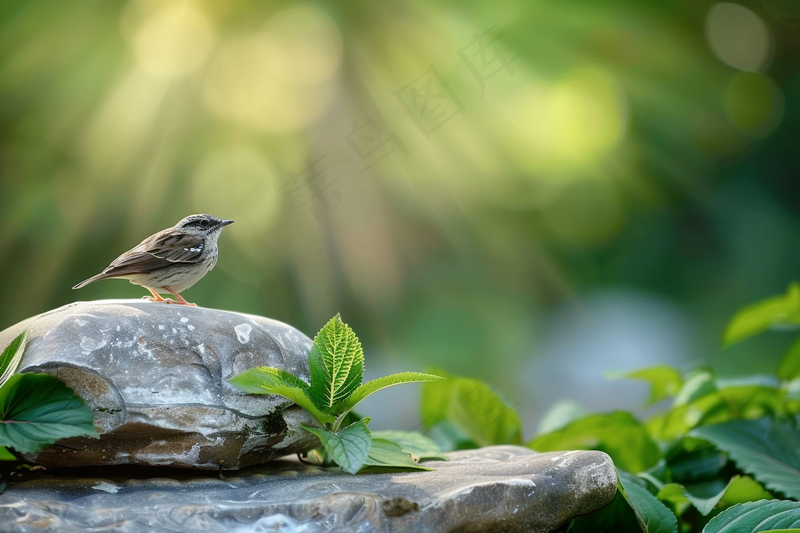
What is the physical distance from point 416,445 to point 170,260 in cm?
82

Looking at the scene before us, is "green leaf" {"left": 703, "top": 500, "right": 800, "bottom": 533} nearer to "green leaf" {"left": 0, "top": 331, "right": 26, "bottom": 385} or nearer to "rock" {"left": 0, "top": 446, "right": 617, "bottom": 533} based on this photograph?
"rock" {"left": 0, "top": 446, "right": 617, "bottom": 533}

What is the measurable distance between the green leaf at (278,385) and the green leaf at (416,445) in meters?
0.25

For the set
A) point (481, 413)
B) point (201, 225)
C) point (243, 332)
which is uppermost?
point (201, 225)

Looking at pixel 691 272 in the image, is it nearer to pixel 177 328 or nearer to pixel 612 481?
pixel 612 481

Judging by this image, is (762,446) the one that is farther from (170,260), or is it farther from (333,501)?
(170,260)

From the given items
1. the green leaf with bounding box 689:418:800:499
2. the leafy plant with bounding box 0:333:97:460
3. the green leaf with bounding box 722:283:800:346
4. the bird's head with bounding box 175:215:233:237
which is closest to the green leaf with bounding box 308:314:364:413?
the leafy plant with bounding box 0:333:97:460

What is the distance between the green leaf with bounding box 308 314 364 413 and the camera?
1344mm

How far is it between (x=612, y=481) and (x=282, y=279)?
98.4 inches

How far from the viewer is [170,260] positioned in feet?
5.57

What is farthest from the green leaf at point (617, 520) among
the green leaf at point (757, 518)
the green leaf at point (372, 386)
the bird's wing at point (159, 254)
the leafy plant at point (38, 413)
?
the bird's wing at point (159, 254)

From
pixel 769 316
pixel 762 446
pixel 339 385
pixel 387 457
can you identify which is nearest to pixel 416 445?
pixel 387 457

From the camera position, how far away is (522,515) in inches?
45.1

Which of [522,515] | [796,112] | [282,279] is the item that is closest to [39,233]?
[282,279]

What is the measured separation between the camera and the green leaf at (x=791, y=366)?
2.13m
